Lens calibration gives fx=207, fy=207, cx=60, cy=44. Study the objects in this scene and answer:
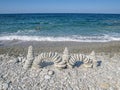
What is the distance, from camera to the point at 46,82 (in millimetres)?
5180

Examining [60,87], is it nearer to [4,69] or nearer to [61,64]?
[61,64]

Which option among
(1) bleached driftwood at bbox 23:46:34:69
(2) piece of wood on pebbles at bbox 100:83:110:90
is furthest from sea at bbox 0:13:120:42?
(2) piece of wood on pebbles at bbox 100:83:110:90

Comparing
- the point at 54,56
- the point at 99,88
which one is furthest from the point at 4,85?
the point at 99,88

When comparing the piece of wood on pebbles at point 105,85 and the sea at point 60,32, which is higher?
the piece of wood on pebbles at point 105,85

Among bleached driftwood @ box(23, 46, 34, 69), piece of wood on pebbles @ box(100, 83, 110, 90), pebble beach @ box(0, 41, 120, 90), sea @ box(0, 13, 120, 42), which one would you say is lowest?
sea @ box(0, 13, 120, 42)

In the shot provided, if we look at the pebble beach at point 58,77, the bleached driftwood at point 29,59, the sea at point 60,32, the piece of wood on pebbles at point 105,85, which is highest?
the bleached driftwood at point 29,59

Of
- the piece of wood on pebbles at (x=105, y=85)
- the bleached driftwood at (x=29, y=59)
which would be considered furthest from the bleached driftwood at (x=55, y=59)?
the piece of wood on pebbles at (x=105, y=85)

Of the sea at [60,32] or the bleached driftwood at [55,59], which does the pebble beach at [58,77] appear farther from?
the sea at [60,32]

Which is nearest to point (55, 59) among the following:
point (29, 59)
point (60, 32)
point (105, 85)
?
point (29, 59)

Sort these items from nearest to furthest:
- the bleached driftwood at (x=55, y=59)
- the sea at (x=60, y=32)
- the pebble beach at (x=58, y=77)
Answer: the pebble beach at (x=58, y=77) < the bleached driftwood at (x=55, y=59) < the sea at (x=60, y=32)

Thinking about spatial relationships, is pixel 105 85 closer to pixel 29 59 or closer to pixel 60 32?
pixel 29 59

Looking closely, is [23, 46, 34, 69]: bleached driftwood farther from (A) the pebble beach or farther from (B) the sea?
(B) the sea

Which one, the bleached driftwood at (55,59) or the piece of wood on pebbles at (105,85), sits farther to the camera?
the bleached driftwood at (55,59)

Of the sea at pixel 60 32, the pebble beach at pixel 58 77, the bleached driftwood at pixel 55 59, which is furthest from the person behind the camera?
the sea at pixel 60 32
